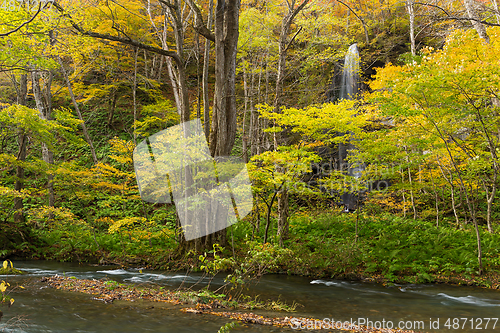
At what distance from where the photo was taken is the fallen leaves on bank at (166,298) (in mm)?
3933

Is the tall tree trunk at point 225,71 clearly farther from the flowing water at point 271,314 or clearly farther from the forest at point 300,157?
the flowing water at point 271,314

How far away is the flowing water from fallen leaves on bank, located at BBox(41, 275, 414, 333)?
0.18m

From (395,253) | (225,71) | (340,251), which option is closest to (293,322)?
(340,251)

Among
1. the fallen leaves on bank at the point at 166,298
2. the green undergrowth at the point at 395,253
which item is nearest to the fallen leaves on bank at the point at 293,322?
the fallen leaves on bank at the point at 166,298

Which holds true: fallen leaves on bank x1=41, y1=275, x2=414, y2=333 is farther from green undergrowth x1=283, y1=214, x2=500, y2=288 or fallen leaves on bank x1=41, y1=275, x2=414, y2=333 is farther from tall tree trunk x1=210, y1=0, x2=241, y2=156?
tall tree trunk x1=210, y1=0, x2=241, y2=156

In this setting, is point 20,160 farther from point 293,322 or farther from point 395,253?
point 395,253

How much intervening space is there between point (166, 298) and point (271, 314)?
1.77 m

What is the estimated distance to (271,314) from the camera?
4.42 meters

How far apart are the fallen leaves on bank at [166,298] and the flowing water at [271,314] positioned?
0.58 feet

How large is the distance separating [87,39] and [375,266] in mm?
10934

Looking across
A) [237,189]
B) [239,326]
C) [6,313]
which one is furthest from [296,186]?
[6,313]

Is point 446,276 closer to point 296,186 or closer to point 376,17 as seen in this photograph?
point 296,186

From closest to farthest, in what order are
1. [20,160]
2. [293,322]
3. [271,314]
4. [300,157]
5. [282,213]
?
[293,322], [271,314], [300,157], [20,160], [282,213]

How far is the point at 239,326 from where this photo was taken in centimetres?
370
